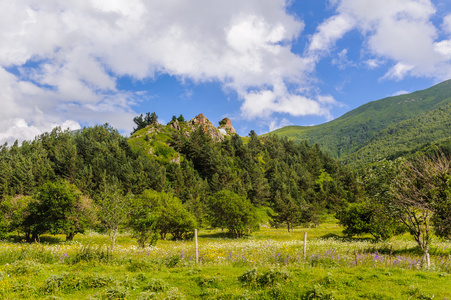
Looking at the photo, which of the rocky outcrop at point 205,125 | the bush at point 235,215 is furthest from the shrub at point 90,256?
the rocky outcrop at point 205,125

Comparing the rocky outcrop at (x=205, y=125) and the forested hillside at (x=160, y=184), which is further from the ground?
the rocky outcrop at (x=205, y=125)

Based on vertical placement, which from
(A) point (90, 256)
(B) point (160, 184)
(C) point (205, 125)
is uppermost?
(C) point (205, 125)

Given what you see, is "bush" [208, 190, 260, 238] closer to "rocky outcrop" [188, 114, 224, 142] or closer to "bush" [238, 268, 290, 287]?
"bush" [238, 268, 290, 287]

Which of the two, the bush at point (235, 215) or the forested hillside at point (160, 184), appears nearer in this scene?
the forested hillside at point (160, 184)

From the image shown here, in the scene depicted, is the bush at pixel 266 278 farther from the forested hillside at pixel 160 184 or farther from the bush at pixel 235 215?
the bush at pixel 235 215

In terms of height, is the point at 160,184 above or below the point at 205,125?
below

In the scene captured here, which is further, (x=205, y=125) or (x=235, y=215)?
(x=205, y=125)

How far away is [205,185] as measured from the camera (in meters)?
93.8

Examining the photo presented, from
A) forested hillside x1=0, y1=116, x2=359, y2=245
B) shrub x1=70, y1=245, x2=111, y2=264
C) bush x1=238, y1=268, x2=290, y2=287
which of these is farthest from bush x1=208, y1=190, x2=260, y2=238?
bush x1=238, y1=268, x2=290, y2=287

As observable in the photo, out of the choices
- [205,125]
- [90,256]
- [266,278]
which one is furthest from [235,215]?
[205,125]

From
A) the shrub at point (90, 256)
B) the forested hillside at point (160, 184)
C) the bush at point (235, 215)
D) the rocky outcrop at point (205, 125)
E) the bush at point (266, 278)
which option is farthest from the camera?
the rocky outcrop at point (205, 125)

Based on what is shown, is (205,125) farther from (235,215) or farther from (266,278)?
(266,278)

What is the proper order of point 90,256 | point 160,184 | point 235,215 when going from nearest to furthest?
point 90,256, point 235,215, point 160,184

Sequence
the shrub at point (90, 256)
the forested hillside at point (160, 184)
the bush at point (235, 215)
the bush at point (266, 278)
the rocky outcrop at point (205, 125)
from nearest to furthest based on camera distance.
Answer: the bush at point (266, 278) < the shrub at point (90, 256) < the forested hillside at point (160, 184) < the bush at point (235, 215) < the rocky outcrop at point (205, 125)
